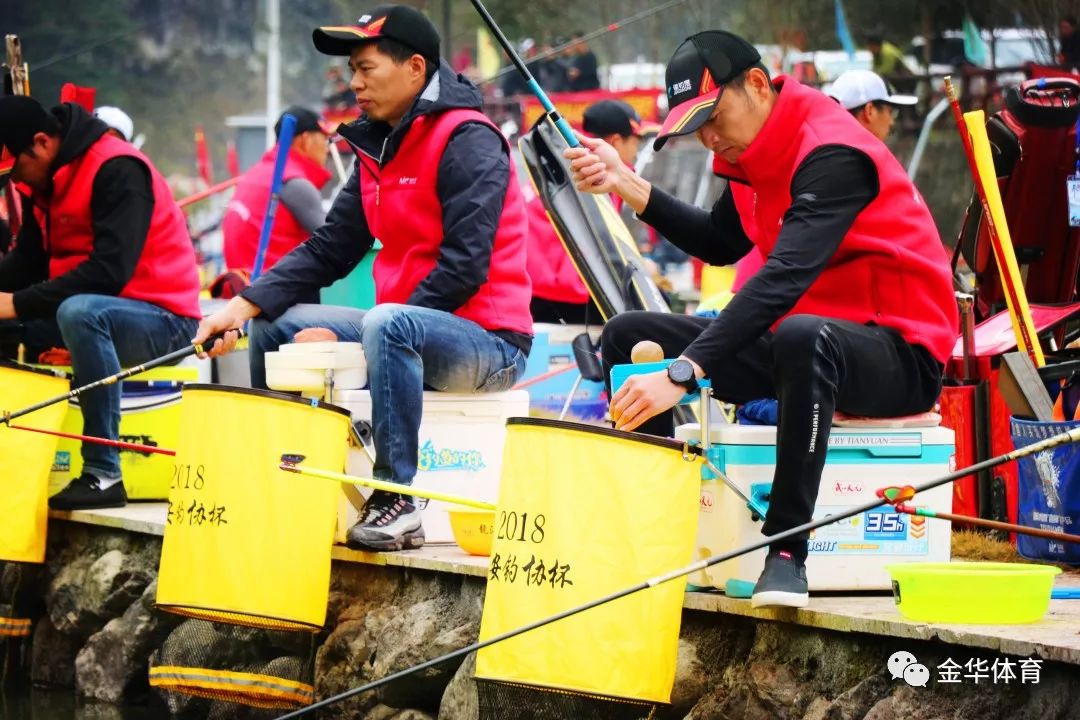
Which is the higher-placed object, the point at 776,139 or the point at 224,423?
the point at 776,139

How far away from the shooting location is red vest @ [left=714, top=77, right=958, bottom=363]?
13.3ft

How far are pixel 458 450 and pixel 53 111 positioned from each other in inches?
92.8

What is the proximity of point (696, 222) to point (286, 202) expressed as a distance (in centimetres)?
406

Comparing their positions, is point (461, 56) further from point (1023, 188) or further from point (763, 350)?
point (763, 350)

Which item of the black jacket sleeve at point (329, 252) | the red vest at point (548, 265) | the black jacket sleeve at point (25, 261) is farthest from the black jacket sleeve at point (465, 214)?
the red vest at point (548, 265)

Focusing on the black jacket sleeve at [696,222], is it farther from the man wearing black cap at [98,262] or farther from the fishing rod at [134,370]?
the man wearing black cap at [98,262]

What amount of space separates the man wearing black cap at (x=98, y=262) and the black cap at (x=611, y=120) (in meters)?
2.10

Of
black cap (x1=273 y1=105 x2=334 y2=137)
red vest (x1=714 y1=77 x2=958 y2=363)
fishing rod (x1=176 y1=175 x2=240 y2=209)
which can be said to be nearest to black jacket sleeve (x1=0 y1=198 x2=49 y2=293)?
black cap (x1=273 y1=105 x2=334 y2=137)

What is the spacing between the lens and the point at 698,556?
4.16 m

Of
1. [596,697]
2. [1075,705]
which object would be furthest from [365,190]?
[1075,705]

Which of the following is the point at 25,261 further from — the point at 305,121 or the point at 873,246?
the point at 873,246

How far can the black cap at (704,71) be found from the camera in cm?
407

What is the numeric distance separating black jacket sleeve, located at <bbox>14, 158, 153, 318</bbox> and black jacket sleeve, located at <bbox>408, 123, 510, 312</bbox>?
169 cm

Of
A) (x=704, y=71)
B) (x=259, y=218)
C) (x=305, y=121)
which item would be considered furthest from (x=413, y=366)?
(x=305, y=121)
